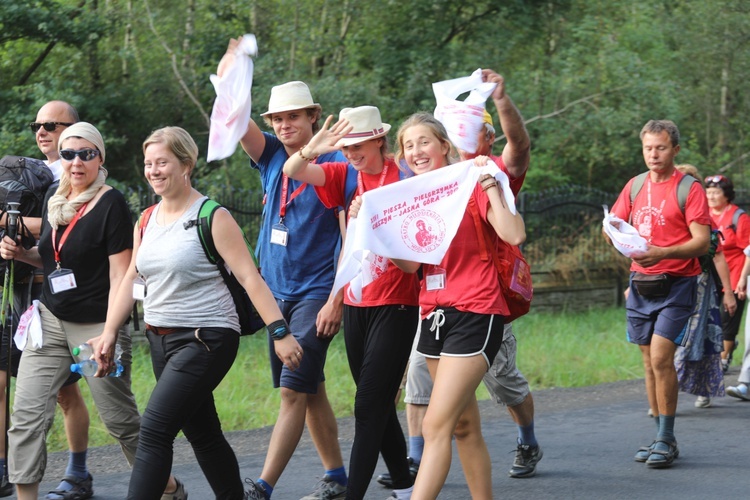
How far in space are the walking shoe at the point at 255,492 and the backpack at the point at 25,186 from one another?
5.80 feet

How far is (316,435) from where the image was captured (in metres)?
5.46

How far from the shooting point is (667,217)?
647 cm

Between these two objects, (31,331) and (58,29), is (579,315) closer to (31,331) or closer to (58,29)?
(58,29)

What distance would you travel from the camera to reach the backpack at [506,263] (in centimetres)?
459

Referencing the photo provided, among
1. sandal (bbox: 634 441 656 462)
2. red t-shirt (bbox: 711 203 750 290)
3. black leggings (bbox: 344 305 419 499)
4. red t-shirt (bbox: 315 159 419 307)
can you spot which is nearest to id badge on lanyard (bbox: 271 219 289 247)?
red t-shirt (bbox: 315 159 419 307)

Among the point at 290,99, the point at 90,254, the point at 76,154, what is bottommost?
the point at 90,254

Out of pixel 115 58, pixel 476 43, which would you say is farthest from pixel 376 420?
pixel 476 43

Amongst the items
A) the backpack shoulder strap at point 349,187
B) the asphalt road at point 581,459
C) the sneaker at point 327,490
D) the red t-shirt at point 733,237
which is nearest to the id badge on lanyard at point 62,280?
the asphalt road at point 581,459

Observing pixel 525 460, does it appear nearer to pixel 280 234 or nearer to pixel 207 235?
pixel 280 234

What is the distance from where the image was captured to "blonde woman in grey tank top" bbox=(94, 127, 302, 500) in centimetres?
445

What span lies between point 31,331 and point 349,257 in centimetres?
164

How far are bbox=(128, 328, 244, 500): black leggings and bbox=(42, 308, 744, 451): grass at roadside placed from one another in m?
2.58

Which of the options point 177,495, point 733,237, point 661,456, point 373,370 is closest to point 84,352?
point 177,495

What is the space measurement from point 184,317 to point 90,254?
83cm
